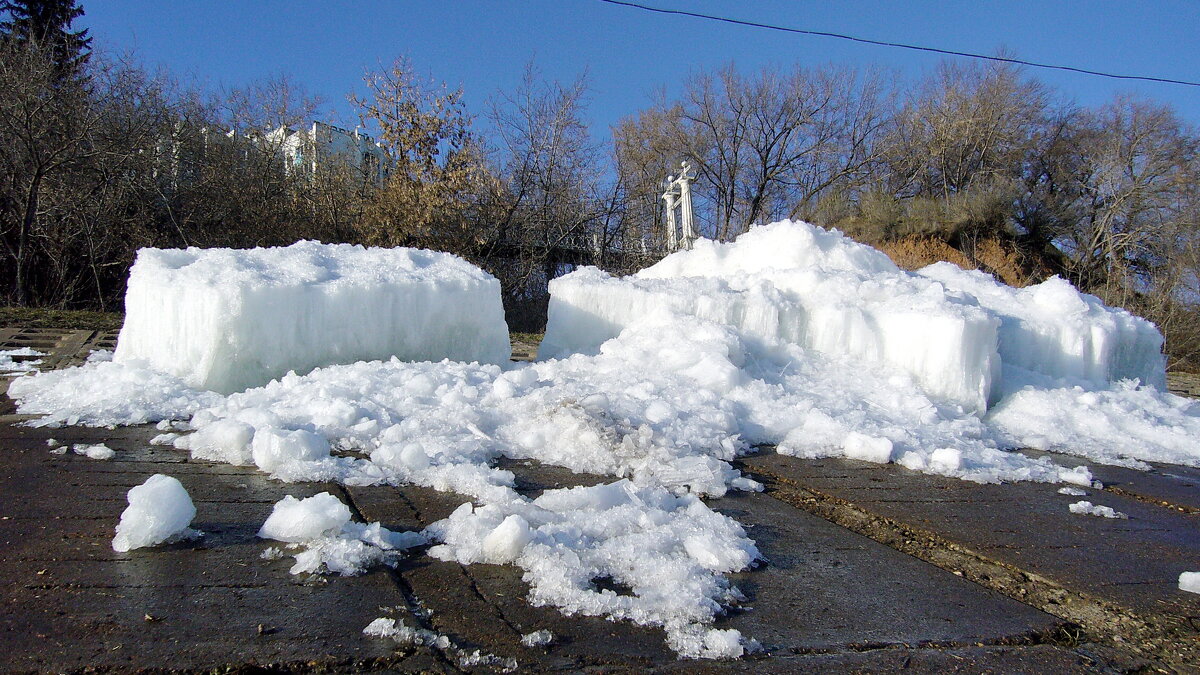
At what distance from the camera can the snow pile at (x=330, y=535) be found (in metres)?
1.93

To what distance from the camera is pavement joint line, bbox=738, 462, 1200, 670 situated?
5.98 feet

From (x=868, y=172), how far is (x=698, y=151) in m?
5.26

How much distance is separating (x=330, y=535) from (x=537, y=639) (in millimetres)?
785

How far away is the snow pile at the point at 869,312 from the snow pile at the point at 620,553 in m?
2.90

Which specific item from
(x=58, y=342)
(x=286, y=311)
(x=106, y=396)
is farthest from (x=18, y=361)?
(x=286, y=311)

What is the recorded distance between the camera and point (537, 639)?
5.20 feet

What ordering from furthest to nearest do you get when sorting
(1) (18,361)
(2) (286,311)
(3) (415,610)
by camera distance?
(1) (18,361)
(2) (286,311)
(3) (415,610)

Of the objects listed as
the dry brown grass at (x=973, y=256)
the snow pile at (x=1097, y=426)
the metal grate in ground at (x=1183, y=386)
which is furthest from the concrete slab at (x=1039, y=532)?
the dry brown grass at (x=973, y=256)

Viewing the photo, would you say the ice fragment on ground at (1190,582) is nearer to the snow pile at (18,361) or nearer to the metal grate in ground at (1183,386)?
the snow pile at (18,361)

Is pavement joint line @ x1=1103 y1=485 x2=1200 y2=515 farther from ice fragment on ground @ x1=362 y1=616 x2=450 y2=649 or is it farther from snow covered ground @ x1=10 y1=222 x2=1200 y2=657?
ice fragment on ground @ x1=362 y1=616 x2=450 y2=649

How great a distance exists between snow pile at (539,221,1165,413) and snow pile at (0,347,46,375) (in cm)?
347

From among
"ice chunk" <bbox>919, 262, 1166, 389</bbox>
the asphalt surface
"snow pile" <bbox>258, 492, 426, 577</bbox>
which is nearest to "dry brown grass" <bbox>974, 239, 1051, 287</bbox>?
"ice chunk" <bbox>919, 262, 1166, 389</bbox>

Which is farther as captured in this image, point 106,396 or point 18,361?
point 18,361

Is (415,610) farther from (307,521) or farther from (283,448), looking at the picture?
(283,448)
